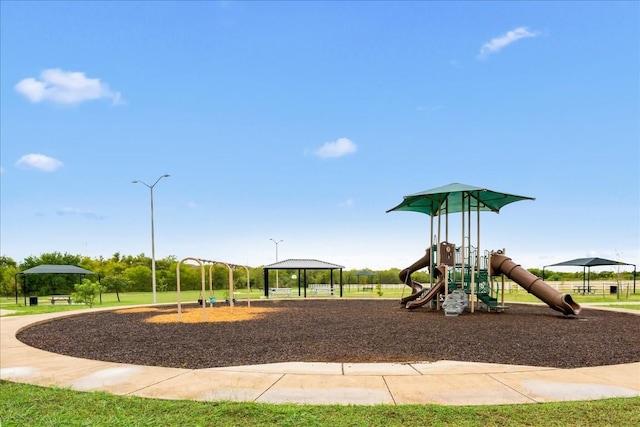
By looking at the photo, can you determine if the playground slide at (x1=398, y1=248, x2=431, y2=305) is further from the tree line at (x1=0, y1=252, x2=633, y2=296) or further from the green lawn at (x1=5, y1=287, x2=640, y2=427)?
the tree line at (x1=0, y1=252, x2=633, y2=296)

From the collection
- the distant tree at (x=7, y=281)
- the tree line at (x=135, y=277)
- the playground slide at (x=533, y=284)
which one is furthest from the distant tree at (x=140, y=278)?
the playground slide at (x=533, y=284)

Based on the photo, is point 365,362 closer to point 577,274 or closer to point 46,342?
point 46,342

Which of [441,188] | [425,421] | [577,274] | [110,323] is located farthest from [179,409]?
[577,274]

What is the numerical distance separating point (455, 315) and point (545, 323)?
268cm

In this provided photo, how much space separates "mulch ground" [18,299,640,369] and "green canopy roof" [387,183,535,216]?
431cm

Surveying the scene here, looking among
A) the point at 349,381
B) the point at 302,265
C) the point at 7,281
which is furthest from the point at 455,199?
the point at 7,281

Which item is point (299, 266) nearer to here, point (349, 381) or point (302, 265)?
point (302, 265)

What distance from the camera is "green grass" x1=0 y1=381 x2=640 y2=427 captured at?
4.33m

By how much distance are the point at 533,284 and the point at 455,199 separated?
4446mm

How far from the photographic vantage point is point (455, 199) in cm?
1866

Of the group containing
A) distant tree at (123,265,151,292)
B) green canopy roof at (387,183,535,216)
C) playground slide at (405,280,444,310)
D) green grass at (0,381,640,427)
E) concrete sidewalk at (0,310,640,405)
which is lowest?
distant tree at (123,265,151,292)

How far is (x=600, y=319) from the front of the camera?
14656mm

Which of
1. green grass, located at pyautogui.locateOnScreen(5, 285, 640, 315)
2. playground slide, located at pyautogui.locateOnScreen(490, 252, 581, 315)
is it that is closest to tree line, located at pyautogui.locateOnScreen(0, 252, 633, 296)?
green grass, located at pyautogui.locateOnScreen(5, 285, 640, 315)

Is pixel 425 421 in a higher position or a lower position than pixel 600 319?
higher
